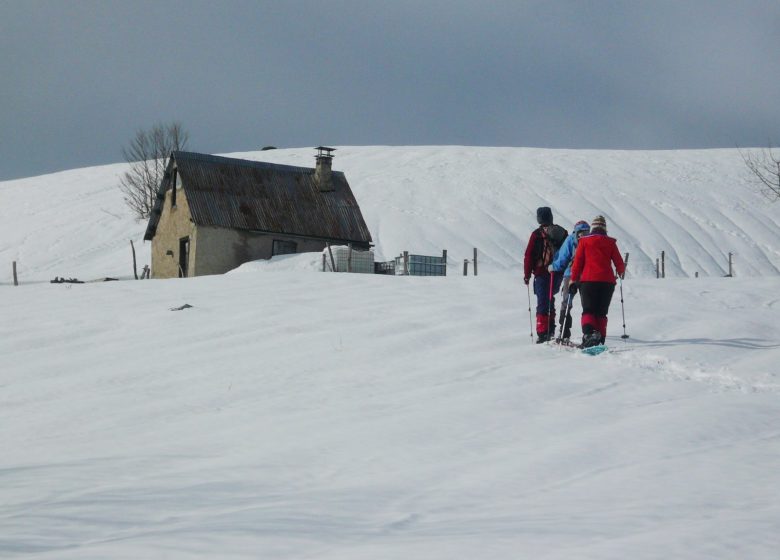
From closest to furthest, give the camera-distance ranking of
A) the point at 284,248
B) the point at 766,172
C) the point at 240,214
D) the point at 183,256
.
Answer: the point at 240,214, the point at 183,256, the point at 284,248, the point at 766,172

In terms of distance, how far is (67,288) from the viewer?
21.5 m

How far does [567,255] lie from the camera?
11.1 meters

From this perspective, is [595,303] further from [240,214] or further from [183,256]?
[183,256]

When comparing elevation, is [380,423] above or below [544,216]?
below

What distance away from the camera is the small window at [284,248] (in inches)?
1346

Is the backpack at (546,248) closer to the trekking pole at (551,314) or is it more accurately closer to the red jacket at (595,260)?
the trekking pole at (551,314)

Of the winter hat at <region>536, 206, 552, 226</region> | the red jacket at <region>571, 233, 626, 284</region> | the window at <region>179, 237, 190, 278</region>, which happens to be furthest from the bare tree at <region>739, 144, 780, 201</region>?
the red jacket at <region>571, 233, 626, 284</region>

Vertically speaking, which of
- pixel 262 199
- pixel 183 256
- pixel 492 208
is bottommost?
pixel 183 256

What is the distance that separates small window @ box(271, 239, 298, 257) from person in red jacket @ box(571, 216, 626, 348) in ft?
81.2

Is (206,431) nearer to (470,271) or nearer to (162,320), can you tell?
(162,320)

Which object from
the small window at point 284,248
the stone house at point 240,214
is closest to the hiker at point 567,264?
the stone house at point 240,214

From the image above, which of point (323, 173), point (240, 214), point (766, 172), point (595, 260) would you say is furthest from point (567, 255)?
point (766, 172)

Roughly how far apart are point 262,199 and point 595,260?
85.5 ft

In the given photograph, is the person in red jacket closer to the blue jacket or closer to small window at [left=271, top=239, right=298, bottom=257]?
the blue jacket
